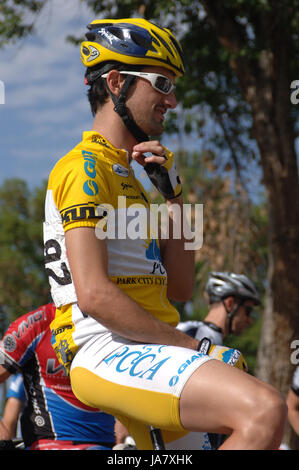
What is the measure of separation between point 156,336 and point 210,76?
10.4 meters

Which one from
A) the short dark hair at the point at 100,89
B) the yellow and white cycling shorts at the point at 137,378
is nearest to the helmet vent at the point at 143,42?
the short dark hair at the point at 100,89

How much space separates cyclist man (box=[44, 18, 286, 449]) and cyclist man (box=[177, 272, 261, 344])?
310 cm

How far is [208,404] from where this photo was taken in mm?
2164

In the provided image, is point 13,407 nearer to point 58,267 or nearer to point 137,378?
point 58,267

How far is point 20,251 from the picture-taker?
30094mm

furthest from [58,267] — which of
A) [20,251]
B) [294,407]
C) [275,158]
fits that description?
[20,251]

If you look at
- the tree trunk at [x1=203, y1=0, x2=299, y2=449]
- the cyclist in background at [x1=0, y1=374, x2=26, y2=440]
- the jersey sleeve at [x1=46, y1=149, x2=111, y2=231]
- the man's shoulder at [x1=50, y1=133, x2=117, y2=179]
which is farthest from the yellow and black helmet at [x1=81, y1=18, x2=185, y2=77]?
the tree trunk at [x1=203, y1=0, x2=299, y2=449]

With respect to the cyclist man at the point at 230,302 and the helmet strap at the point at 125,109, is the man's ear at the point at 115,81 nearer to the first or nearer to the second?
the helmet strap at the point at 125,109

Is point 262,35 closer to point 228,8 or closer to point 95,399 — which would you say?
point 228,8

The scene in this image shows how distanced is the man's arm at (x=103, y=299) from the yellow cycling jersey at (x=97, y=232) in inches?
3.6

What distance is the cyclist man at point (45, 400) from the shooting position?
13.4ft

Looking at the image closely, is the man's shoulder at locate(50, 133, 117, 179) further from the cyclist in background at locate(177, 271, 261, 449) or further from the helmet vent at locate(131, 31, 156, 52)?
the cyclist in background at locate(177, 271, 261, 449)

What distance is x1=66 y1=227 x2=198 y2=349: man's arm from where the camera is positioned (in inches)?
97.4

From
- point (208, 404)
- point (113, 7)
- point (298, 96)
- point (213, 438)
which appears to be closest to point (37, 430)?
point (213, 438)
